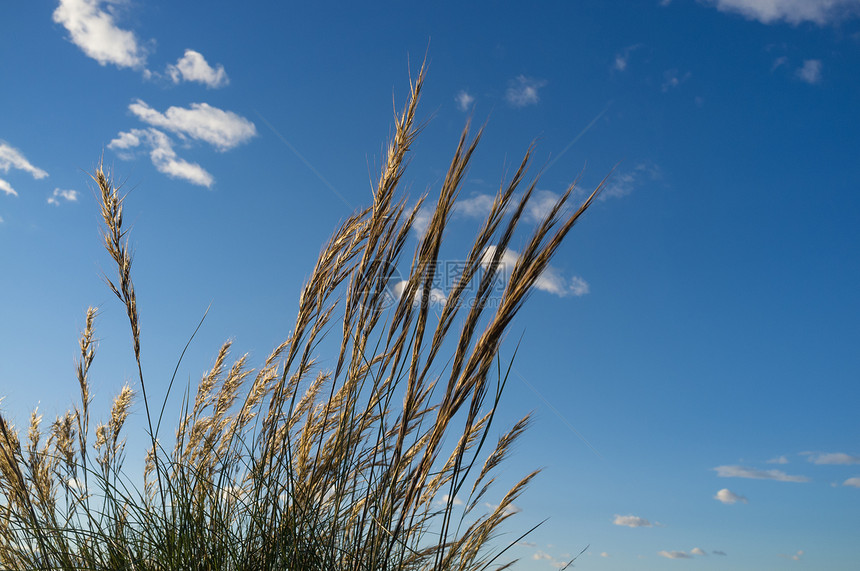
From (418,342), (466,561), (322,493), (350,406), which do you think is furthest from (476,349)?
(466,561)

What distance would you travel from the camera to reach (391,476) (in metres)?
1.82

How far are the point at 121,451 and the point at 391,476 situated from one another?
1.86m

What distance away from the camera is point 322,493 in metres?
2.09

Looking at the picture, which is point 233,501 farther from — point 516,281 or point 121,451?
point 516,281

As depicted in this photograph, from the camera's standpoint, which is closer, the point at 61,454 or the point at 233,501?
the point at 233,501

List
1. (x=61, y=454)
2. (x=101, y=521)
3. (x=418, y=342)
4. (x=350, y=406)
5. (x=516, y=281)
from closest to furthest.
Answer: (x=516, y=281)
(x=418, y=342)
(x=350, y=406)
(x=101, y=521)
(x=61, y=454)

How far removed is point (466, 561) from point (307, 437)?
856 millimetres

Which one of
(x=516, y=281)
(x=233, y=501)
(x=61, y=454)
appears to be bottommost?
(x=233, y=501)

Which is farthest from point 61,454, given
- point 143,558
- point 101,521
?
point 143,558

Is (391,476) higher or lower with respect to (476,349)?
lower

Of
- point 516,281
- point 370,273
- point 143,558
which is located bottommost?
point 143,558

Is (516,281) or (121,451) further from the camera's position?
(121,451)

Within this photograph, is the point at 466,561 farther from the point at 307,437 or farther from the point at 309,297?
the point at 309,297

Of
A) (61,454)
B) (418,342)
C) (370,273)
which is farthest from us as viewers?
(61,454)
